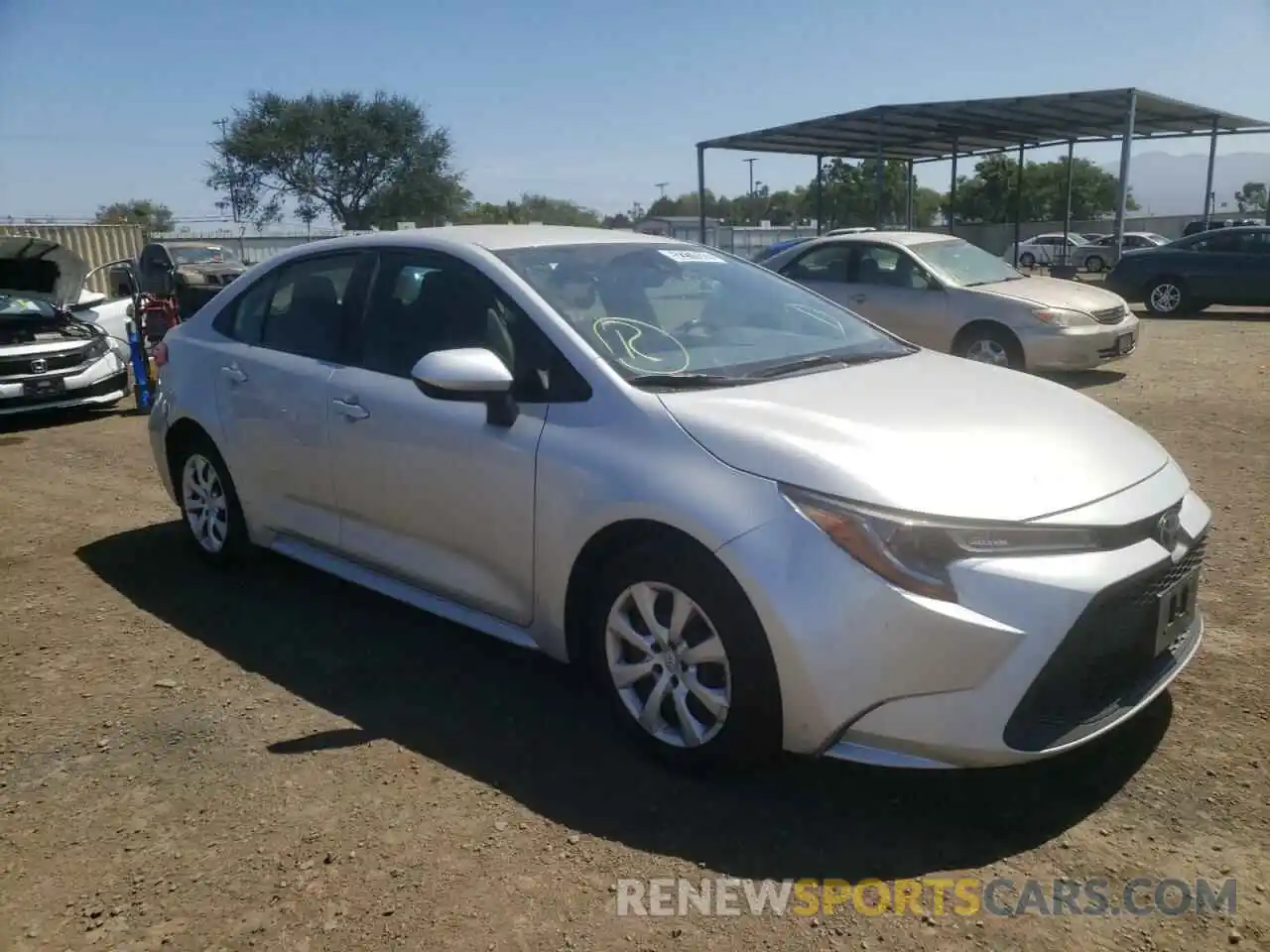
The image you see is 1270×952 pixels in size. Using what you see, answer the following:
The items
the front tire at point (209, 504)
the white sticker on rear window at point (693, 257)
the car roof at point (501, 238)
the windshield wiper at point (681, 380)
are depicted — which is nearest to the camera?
the windshield wiper at point (681, 380)

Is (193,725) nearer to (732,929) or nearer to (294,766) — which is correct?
(294,766)

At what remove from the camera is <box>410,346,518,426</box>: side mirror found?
10.9ft

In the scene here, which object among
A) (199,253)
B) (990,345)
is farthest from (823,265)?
(199,253)

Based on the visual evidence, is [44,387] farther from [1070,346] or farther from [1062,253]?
[1062,253]

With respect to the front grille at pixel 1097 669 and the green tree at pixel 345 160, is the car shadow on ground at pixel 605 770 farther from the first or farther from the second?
the green tree at pixel 345 160

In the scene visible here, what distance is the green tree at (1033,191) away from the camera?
62.4 metres

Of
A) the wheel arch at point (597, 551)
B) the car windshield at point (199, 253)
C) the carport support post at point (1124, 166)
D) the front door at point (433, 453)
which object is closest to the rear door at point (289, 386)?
the front door at point (433, 453)

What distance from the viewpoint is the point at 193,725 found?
359cm

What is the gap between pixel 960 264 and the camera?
418 inches

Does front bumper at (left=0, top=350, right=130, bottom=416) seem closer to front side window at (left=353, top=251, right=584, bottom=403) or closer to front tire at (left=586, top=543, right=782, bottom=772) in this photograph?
front side window at (left=353, top=251, right=584, bottom=403)

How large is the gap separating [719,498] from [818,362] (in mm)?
1045

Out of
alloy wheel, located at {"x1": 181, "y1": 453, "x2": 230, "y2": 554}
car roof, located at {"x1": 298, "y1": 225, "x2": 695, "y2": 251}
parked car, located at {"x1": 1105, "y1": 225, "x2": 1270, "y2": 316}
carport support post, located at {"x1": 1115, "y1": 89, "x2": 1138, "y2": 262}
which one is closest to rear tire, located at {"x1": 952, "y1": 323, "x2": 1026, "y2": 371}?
car roof, located at {"x1": 298, "y1": 225, "x2": 695, "y2": 251}

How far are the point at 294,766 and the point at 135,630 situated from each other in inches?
63.5

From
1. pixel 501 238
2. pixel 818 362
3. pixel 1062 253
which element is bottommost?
A: pixel 1062 253
